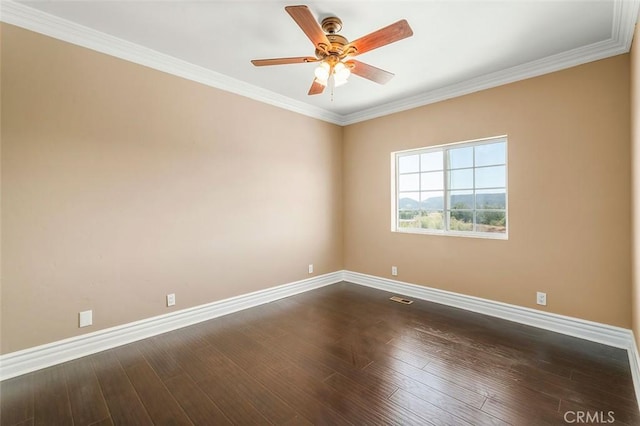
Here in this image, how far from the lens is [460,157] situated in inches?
140

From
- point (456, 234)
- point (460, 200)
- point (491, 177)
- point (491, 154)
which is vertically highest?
point (491, 154)

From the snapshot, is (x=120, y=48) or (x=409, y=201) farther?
(x=409, y=201)

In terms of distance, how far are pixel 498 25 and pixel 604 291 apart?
256 centimetres

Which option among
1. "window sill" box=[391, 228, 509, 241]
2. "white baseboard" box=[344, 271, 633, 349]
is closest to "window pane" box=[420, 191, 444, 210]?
"window sill" box=[391, 228, 509, 241]

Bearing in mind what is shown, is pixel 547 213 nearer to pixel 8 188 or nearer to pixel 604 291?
pixel 604 291

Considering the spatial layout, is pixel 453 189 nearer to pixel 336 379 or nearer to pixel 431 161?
pixel 431 161

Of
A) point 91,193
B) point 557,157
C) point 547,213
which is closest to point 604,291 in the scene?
point 547,213

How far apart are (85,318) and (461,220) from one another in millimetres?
4093

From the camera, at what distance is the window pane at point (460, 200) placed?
3.48m

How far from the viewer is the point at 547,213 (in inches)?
112

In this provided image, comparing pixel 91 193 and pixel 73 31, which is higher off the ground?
pixel 73 31

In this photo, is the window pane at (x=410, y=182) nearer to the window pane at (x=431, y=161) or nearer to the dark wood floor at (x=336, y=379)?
the window pane at (x=431, y=161)

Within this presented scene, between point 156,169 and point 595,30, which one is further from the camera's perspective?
point 156,169

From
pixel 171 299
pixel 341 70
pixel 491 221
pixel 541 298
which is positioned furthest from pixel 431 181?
pixel 171 299
